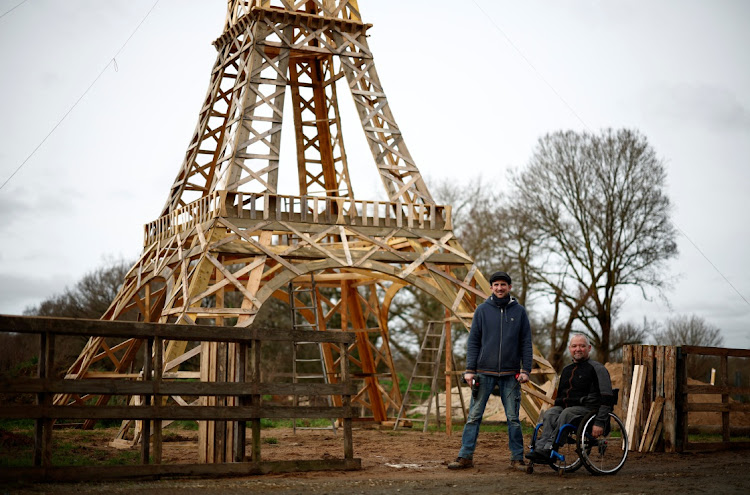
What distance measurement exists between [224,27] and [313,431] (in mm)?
10087

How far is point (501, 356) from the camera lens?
11125 millimetres

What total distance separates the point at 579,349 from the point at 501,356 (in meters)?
0.91

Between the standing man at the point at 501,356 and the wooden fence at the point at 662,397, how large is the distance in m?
3.64

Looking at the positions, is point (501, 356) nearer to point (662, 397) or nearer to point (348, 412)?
point (348, 412)

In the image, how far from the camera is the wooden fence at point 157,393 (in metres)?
8.82

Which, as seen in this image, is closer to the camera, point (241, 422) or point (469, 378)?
point (241, 422)

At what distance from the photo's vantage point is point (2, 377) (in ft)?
28.6

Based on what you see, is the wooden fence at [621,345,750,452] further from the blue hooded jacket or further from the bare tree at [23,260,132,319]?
the bare tree at [23,260,132,319]

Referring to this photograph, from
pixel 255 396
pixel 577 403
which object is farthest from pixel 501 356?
pixel 255 396

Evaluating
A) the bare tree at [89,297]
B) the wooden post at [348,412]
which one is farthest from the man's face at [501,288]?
the bare tree at [89,297]

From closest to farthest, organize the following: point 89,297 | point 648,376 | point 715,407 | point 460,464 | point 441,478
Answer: point 441,478 < point 460,464 < point 648,376 < point 715,407 < point 89,297

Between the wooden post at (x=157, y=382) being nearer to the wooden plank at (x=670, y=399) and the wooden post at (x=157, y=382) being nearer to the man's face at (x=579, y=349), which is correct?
the man's face at (x=579, y=349)

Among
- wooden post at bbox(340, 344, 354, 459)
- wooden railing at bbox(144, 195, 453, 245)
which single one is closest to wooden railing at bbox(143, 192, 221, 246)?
wooden railing at bbox(144, 195, 453, 245)

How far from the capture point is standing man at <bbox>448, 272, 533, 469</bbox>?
11133 millimetres
